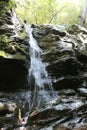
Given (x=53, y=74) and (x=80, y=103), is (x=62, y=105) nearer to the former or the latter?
(x=80, y=103)

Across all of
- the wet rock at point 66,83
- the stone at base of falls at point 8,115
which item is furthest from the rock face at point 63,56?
the stone at base of falls at point 8,115

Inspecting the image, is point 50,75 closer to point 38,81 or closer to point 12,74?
point 38,81

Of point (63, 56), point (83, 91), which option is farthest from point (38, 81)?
point (83, 91)

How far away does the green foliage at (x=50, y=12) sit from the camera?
72.7 ft

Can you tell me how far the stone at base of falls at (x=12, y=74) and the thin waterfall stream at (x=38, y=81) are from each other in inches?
16.5

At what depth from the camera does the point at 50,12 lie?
22.8 m

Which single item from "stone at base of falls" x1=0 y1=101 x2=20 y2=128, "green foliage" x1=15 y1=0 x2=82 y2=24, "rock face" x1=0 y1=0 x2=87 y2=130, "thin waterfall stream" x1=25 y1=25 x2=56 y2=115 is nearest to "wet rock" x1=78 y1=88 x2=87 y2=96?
"rock face" x1=0 y1=0 x2=87 y2=130

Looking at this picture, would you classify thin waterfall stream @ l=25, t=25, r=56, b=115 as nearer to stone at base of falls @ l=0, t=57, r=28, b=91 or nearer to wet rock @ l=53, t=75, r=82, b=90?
wet rock @ l=53, t=75, r=82, b=90

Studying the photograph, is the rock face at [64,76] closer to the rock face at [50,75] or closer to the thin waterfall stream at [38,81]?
the rock face at [50,75]

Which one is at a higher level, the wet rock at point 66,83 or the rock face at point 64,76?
the rock face at point 64,76

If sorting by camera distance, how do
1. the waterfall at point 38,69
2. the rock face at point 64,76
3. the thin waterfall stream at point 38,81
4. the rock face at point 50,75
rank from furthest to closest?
1. the waterfall at point 38,69
2. the thin waterfall stream at point 38,81
3. the rock face at point 50,75
4. the rock face at point 64,76

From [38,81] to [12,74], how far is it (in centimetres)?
124

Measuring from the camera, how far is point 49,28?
1455 cm

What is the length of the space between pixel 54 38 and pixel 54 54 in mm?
1611
